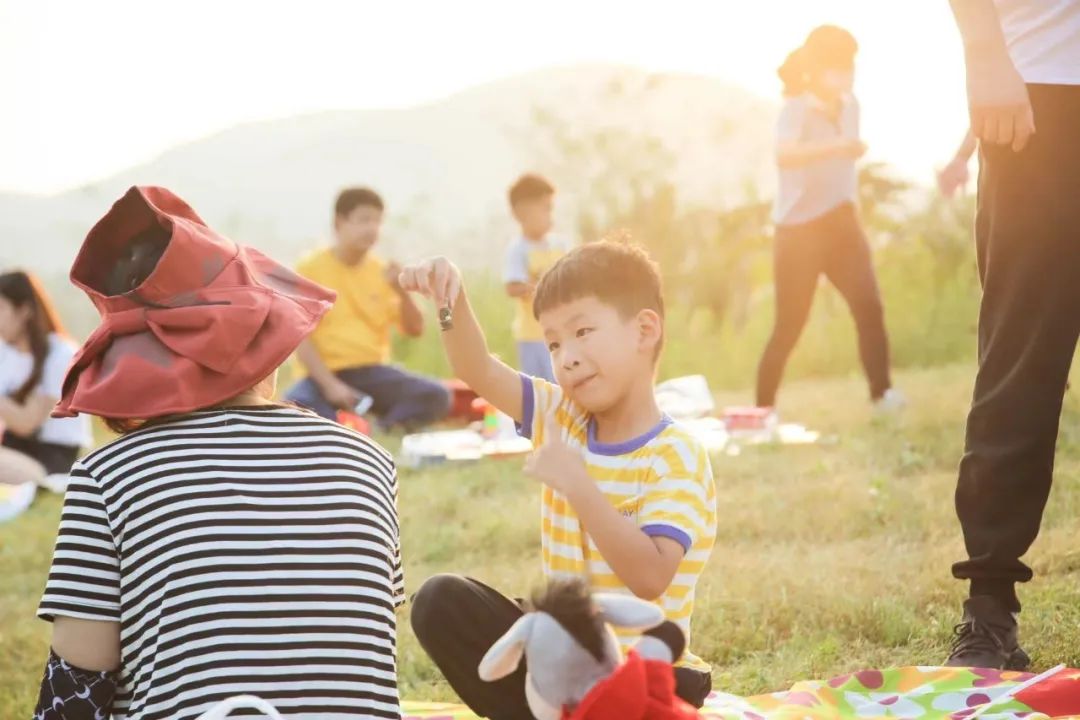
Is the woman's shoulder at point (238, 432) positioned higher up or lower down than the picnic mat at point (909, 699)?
higher up

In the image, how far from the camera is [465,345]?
8.07ft

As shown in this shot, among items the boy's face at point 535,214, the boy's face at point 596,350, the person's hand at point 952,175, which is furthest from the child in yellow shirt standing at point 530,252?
the boy's face at point 596,350

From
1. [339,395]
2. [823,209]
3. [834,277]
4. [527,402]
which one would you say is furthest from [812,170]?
[527,402]

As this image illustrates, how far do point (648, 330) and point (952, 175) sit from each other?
57.7 inches

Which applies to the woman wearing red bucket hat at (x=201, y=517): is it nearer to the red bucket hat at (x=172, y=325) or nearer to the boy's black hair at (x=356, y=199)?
the red bucket hat at (x=172, y=325)

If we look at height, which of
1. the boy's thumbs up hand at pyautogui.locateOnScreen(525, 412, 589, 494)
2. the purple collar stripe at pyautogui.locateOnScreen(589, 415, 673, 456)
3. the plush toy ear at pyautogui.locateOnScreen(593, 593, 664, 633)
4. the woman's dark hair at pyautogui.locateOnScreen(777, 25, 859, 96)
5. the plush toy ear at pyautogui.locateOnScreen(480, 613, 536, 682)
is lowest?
the plush toy ear at pyautogui.locateOnScreen(480, 613, 536, 682)

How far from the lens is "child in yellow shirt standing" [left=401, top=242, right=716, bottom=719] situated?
2219mm

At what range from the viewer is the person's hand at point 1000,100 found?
2615 mm

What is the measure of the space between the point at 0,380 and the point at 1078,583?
504 cm

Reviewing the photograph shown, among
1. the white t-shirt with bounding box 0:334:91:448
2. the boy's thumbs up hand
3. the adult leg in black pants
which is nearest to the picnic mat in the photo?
the adult leg in black pants

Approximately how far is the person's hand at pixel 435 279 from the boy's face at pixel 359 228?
14.9ft

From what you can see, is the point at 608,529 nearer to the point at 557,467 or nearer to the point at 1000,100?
the point at 557,467

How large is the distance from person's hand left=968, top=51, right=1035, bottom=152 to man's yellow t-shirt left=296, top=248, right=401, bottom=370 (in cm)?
471

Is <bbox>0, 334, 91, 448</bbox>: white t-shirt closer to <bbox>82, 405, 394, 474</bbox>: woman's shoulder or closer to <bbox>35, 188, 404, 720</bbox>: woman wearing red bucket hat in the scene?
<bbox>35, 188, 404, 720</bbox>: woman wearing red bucket hat
